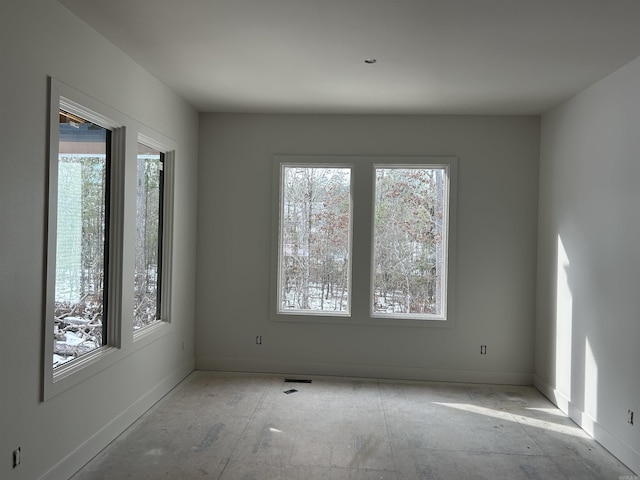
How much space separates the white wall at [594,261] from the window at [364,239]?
103 centimetres

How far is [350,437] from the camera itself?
3.68 metres

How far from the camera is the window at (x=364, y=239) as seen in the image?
17.3 feet

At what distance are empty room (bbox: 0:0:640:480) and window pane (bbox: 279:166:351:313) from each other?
0.03 metres

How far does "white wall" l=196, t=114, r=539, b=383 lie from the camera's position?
16.9ft

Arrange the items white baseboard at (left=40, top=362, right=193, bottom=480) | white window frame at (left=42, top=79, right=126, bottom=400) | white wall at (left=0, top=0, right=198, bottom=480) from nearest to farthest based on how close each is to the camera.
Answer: white wall at (left=0, top=0, right=198, bottom=480)
white window frame at (left=42, top=79, right=126, bottom=400)
white baseboard at (left=40, top=362, right=193, bottom=480)

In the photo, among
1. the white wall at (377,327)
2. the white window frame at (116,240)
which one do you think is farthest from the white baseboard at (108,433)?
the white wall at (377,327)

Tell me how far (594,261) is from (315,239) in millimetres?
2749

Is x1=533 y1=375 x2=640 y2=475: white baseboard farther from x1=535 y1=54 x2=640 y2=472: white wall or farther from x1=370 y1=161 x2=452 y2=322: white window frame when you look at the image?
x1=370 y1=161 x2=452 y2=322: white window frame

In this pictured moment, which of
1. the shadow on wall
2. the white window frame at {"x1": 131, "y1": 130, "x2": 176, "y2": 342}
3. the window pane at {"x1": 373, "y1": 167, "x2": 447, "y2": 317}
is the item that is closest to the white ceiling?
the white window frame at {"x1": 131, "y1": 130, "x2": 176, "y2": 342}

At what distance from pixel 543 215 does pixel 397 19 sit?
3045mm

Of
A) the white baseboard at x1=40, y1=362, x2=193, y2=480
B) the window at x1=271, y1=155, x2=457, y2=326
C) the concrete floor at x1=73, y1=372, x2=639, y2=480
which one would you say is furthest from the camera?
the window at x1=271, y1=155, x2=457, y2=326

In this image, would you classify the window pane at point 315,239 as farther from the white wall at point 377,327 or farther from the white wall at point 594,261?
the white wall at point 594,261

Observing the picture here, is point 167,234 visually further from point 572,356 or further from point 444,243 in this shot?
point 572,356

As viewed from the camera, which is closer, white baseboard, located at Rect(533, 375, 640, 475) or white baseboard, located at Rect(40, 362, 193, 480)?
white baseboard, located at Rect(40, 362, 193, 480)
